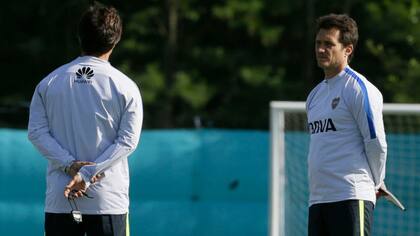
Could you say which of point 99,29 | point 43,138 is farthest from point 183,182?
point 99,29

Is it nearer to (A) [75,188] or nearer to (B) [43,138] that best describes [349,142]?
(A) [75,188]

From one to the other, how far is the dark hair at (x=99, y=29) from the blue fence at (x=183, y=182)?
4297 mm

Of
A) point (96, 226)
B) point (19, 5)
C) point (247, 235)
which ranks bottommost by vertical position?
point (247, 235)

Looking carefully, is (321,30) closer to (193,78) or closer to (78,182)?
(78,182)

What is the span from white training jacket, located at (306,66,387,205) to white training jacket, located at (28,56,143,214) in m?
1.12

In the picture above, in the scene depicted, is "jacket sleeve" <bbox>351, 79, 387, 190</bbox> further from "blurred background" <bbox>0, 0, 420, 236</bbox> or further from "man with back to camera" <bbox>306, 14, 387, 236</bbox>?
"blurred background" <bbox>0, 0, 420, 236</bbox>

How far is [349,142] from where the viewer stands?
5.45 meters

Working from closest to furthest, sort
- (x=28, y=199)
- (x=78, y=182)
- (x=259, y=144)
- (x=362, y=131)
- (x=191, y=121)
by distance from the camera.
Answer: (x=78, y=182) < (x=362, y=131) < (x=28, y=199) < (x=259, y=144) < (x=191, y=121)

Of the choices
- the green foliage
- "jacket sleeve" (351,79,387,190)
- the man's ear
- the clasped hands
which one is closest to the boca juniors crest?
"jacket sleeve" (351,79,387,190)

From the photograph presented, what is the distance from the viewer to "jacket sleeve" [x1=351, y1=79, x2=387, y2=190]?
5359 mm

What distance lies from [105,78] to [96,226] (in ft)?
2.47

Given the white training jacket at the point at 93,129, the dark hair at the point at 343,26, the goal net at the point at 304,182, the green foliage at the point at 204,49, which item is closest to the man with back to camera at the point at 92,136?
the white training jacket at the point at 93,129

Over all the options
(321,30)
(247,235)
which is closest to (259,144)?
(247,235)

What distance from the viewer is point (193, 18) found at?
2573 centimetres
